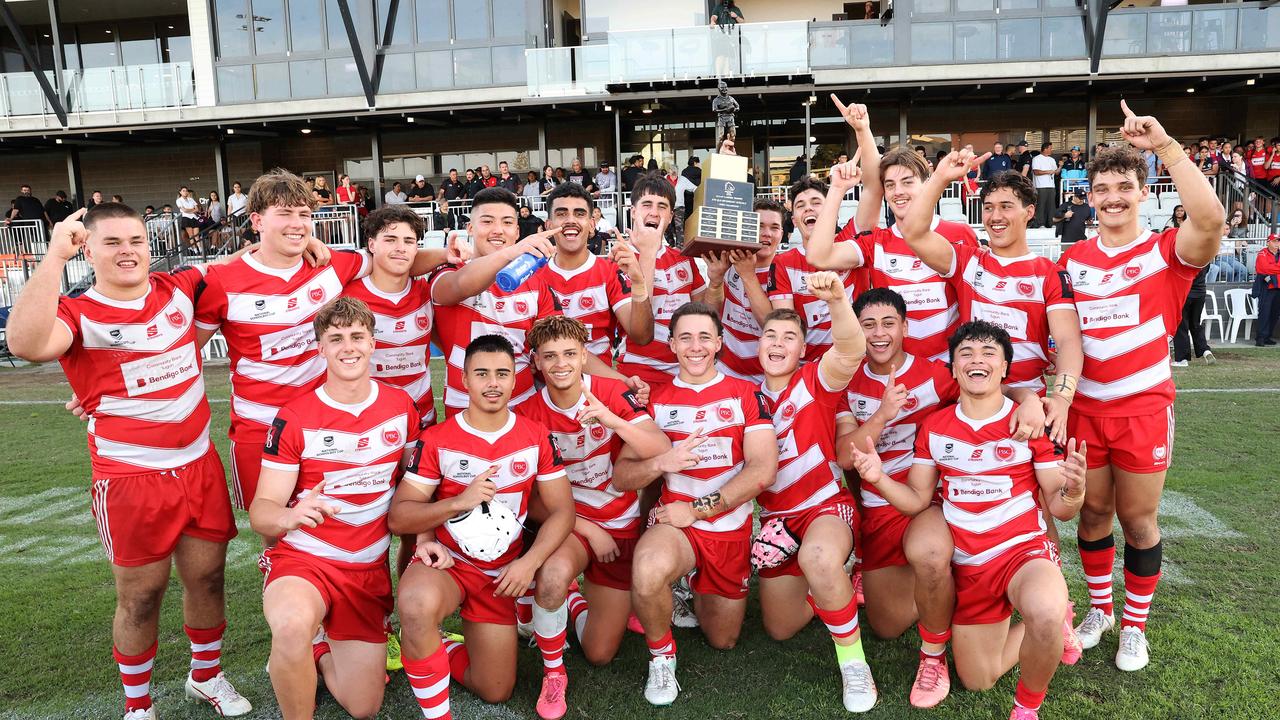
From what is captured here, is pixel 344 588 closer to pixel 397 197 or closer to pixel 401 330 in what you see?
pixel 401 330

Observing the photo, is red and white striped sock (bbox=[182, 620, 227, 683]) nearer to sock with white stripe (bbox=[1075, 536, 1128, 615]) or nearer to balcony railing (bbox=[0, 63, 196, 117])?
sock with white stripe (bbox=[1075, 536, 1128, 615])

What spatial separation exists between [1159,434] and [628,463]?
2.48 m

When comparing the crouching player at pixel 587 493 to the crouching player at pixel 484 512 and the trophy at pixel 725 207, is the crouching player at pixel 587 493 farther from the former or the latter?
the trophy at pixel 725 207

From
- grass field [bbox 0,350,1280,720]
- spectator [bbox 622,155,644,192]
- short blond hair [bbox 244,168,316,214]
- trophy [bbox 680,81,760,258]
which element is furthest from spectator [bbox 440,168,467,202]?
trophy [bbox 680,81,760,258]

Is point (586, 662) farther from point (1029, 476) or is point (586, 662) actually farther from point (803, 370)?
point (1029, 476)

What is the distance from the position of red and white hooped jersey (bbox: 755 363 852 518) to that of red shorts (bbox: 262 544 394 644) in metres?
1.95

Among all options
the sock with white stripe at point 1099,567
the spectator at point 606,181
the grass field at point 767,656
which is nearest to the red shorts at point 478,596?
the grass field at point 767,656

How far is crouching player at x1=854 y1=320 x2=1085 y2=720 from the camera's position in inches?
139

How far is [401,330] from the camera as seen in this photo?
4359 mm

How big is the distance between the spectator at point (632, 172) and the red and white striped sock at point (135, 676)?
16.0 metres

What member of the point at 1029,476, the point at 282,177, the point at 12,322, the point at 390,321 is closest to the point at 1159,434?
the point at 1029,476

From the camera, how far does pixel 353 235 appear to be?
18.8 meters

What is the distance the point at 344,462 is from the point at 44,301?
1280 millimetres

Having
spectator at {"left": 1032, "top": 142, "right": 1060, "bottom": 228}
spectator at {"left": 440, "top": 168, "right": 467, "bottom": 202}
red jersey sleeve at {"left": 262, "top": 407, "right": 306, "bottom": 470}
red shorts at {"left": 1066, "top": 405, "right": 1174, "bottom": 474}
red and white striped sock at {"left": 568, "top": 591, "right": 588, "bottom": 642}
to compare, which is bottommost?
red and white striped sock at {"left": 568, "top": 591, "right": 588, "bottom": 642}
